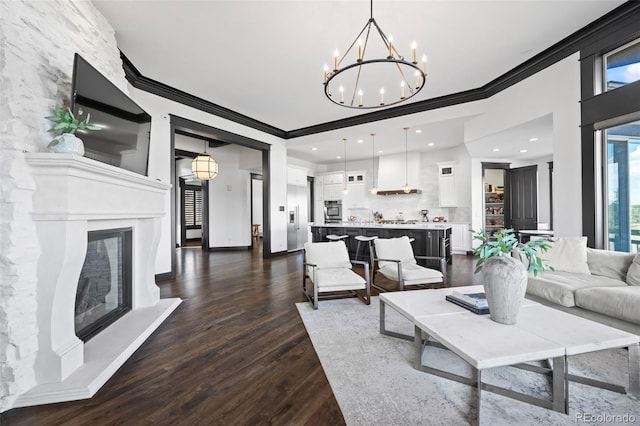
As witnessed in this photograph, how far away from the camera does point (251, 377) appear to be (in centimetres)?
204

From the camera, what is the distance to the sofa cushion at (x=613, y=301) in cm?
224

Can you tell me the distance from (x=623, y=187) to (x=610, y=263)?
1.04 metres

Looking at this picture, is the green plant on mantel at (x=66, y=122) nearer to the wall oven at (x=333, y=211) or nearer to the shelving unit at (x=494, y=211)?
the wall oven at (x=333, y=211)

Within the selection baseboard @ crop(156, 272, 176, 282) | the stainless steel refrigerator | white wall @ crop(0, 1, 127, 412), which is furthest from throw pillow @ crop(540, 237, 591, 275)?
the stainless steel refrigerator

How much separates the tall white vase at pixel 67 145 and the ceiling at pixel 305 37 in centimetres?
186

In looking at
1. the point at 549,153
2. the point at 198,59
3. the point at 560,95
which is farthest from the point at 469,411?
the point at 549,153

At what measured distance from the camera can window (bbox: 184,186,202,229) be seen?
1111cm

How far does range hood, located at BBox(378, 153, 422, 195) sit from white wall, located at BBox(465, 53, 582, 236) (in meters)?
4.01

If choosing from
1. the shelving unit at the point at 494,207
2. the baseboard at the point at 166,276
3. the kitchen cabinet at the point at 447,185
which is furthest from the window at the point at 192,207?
the shelving unit at the point at 494,207

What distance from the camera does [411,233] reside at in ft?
19.6

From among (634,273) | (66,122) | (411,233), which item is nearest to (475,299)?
(634,273)

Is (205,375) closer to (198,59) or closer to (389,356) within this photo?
(389,356)

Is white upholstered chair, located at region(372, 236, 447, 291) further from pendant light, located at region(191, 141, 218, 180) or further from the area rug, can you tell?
pendant light, located at region(191, 141, 218, 180)

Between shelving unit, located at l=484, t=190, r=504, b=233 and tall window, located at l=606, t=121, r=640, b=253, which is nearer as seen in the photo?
tall window, located at l=606, t=121, r=640, b=253
